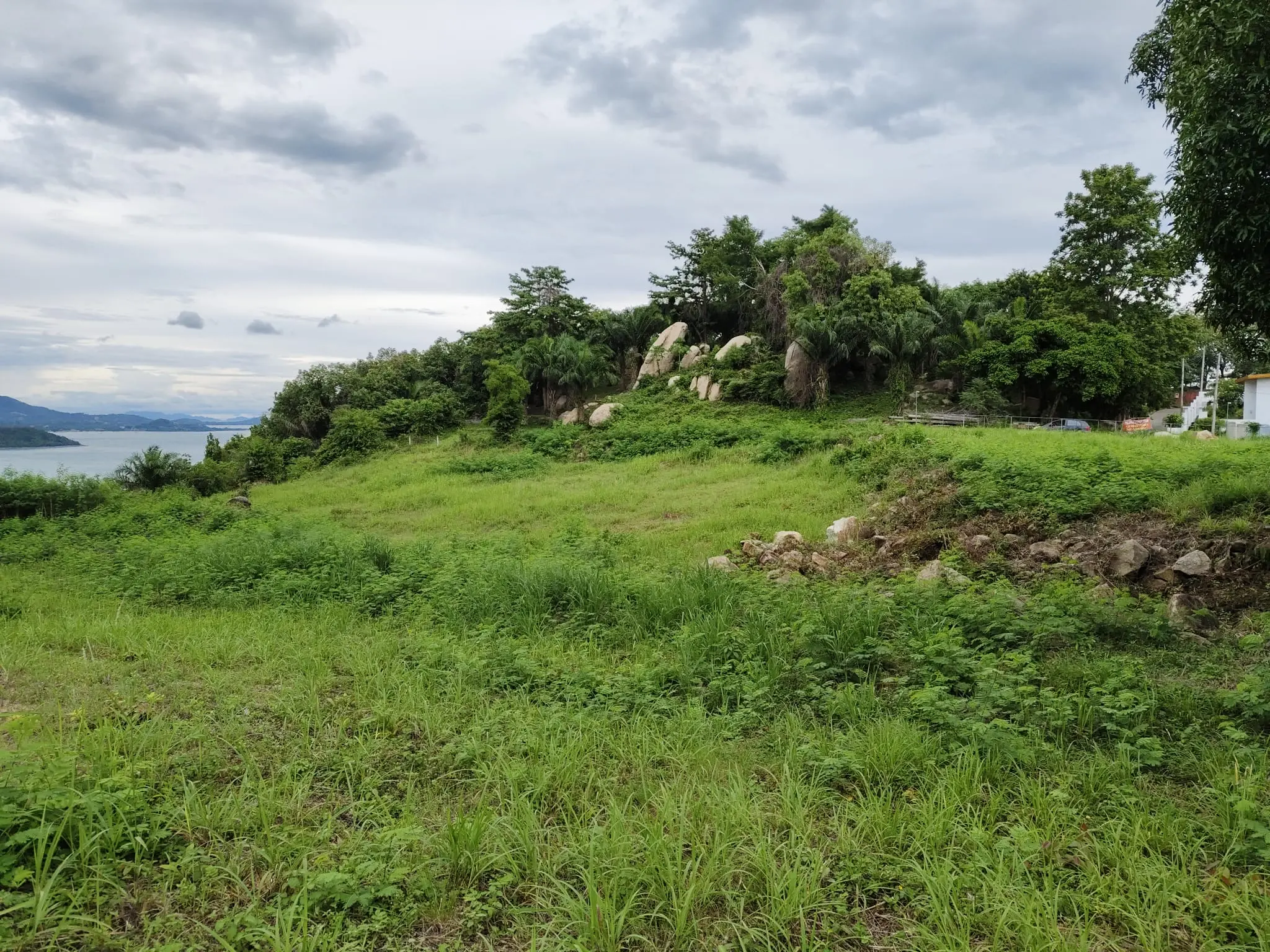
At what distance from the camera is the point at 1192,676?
4.68m

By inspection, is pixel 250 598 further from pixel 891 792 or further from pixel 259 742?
pixel 891 792

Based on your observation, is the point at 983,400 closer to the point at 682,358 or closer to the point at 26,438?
the point at 682,358

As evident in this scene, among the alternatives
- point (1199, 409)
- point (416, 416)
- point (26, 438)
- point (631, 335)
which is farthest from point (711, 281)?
point (26, 438)

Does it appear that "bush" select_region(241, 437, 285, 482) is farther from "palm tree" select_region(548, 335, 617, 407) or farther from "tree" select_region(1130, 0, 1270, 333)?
"tree" select_region(1130, 0, 1270, 333)

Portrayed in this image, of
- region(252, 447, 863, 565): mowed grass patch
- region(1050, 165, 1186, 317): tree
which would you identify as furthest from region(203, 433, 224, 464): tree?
region(1050, 165, 1186, 317): tree

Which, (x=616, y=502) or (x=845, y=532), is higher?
(x=845, y=532)

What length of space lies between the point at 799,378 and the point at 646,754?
26456 millimetres

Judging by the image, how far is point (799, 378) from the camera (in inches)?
1135

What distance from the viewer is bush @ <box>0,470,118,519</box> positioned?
54.5 feet

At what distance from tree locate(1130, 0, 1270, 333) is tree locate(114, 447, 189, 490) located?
27.1 metres

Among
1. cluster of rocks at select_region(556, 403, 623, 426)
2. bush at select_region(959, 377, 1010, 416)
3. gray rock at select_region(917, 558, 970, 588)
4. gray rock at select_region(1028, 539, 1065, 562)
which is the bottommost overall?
gray rock at select_region(917, 558, 970, 588)

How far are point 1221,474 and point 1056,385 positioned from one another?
1937 centimetres

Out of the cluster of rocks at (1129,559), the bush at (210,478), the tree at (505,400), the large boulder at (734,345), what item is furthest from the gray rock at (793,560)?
the large boulder at (734,345)

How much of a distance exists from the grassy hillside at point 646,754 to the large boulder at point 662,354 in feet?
92.8
